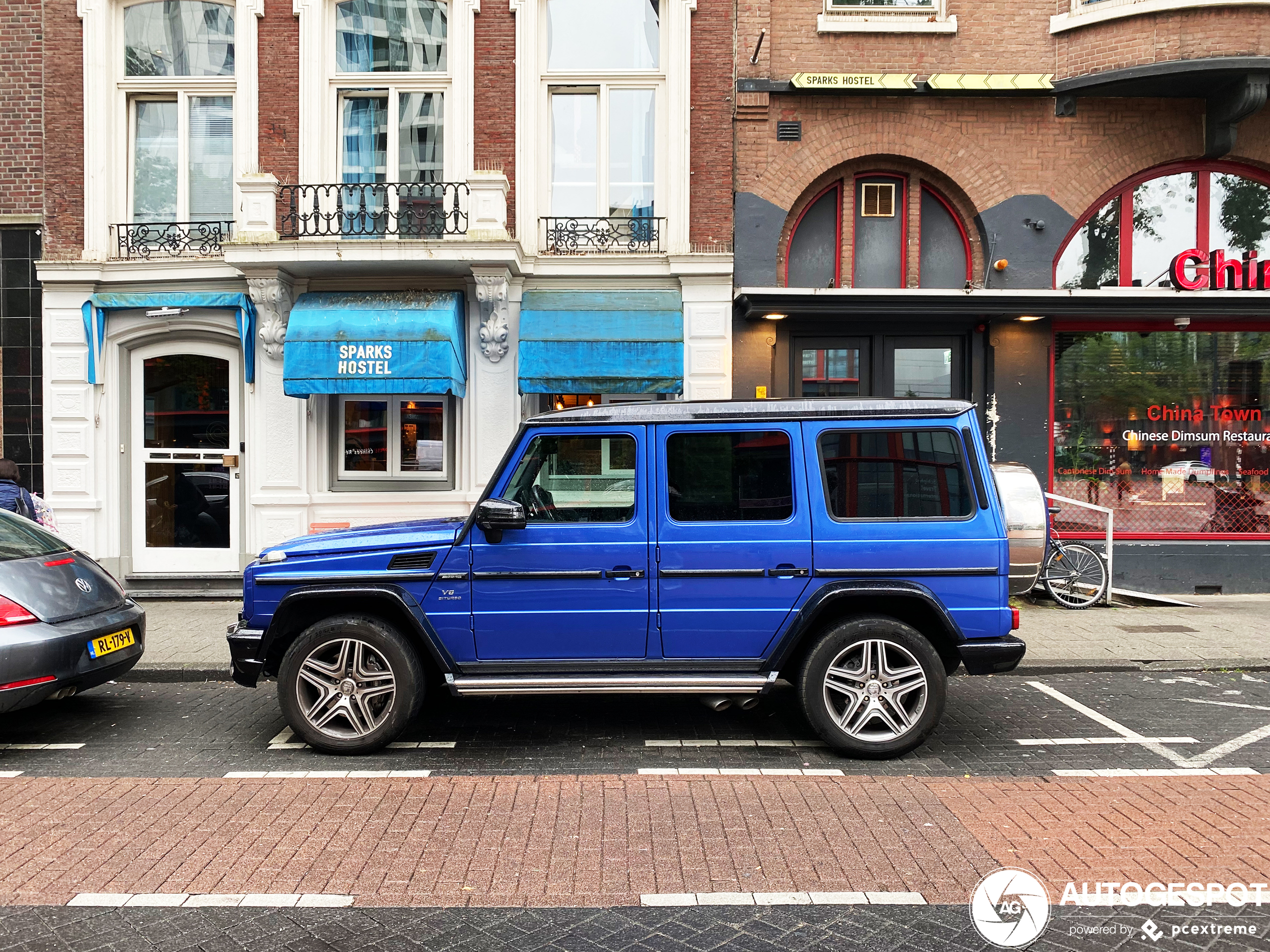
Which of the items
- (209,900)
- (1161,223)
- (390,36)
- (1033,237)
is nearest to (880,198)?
(1033,237)

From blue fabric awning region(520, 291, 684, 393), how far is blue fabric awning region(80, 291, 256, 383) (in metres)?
3.66

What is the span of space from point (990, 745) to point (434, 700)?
12.9 feet

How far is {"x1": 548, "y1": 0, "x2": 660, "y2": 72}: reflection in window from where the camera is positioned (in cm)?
1142

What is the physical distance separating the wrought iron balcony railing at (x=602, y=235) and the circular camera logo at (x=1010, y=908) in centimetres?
922

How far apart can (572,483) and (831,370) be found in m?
7.12

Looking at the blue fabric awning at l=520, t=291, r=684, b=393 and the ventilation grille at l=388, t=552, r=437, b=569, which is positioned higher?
the blue fabric awning at l=520, t=291, r=684, b=393

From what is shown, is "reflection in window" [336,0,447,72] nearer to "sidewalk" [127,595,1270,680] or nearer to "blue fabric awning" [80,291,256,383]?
"blue fabric awning" [80,291,256,383]

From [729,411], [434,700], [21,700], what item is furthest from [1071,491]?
Answer: [21,700]

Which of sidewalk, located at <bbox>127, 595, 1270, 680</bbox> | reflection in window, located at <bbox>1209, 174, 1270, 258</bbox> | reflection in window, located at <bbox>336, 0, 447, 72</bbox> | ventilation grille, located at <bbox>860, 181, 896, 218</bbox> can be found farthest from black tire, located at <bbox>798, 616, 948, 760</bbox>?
reflection in window, located at <bbox>336, 0, 447, 72</bbox>

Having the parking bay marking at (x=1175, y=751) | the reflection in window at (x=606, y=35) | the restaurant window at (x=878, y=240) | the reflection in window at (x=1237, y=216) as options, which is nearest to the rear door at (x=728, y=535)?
the parking bay marking at (x=1175, y=751)

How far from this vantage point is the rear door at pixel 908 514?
197 inches

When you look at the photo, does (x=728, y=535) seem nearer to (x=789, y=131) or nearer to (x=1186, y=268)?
(x=789, y=131)

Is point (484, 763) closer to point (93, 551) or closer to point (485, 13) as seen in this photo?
point (93, 551)

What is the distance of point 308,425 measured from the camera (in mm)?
11039
